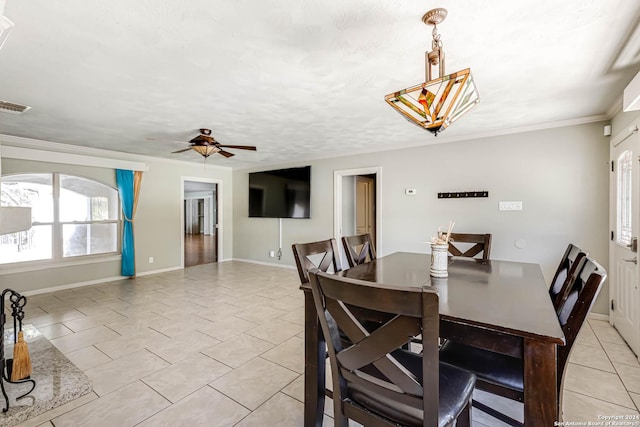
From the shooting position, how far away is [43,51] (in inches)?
75.9

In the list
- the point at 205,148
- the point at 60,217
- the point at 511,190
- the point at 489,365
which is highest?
the point at 205,148

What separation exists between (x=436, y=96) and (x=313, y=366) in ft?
5.16

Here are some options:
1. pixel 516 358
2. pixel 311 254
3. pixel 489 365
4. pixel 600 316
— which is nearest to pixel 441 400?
pixel 489 365

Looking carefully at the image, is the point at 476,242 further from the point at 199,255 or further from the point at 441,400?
the point at 199,255

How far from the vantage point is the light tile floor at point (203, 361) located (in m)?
1.82

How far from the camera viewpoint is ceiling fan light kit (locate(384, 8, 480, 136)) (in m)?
1.43

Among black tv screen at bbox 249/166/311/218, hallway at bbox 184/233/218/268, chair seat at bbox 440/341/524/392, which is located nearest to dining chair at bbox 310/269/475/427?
chair seat at bbox 440/341/524/392

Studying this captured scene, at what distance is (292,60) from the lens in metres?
2.07

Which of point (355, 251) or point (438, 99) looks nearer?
point (438, 99)

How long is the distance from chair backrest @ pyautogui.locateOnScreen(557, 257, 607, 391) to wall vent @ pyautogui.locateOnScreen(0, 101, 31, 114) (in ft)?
15.0

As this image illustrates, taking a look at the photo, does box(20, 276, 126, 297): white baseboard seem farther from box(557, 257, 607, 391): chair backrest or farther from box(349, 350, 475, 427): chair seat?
box(557, 257, 607, 391): chair backrest

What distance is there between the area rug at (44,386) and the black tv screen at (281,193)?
4.10 m

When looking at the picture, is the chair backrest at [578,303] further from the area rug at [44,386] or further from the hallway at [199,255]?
the hallway at [199,255]

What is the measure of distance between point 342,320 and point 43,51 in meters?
2.57
